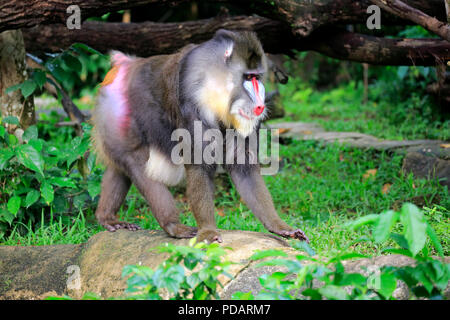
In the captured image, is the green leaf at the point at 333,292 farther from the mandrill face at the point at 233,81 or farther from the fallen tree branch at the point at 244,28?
the fallen tree branch at the point at 244,28

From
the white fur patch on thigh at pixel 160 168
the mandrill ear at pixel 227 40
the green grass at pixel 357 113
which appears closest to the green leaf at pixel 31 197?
the white fur patch on thigh at pixel 160 168

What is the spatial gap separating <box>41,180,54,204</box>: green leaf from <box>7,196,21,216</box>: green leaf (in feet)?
0.60

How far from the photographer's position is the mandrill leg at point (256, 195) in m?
3.40

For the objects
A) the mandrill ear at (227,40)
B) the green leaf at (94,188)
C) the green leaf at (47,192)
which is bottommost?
the green leaf at (94,188)

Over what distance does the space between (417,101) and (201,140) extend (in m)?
4.64

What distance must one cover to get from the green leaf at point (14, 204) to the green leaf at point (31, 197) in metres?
0.06

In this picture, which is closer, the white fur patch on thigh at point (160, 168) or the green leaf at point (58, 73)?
the white fur patch on thigh at point (160, 168)

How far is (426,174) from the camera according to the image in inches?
195

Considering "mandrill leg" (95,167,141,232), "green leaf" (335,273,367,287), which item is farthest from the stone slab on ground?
"green leaf" (335,273,367,287)

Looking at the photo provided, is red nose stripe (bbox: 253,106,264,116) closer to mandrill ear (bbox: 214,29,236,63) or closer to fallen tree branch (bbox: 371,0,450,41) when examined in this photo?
mandrill ear (bbox: 214,29,236,63)

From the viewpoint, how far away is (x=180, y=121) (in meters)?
3.36

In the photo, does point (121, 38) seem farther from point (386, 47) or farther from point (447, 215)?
point (447, 215)

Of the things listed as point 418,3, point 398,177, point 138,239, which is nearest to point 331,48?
point 418,3

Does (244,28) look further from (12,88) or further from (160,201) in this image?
(160,201)
